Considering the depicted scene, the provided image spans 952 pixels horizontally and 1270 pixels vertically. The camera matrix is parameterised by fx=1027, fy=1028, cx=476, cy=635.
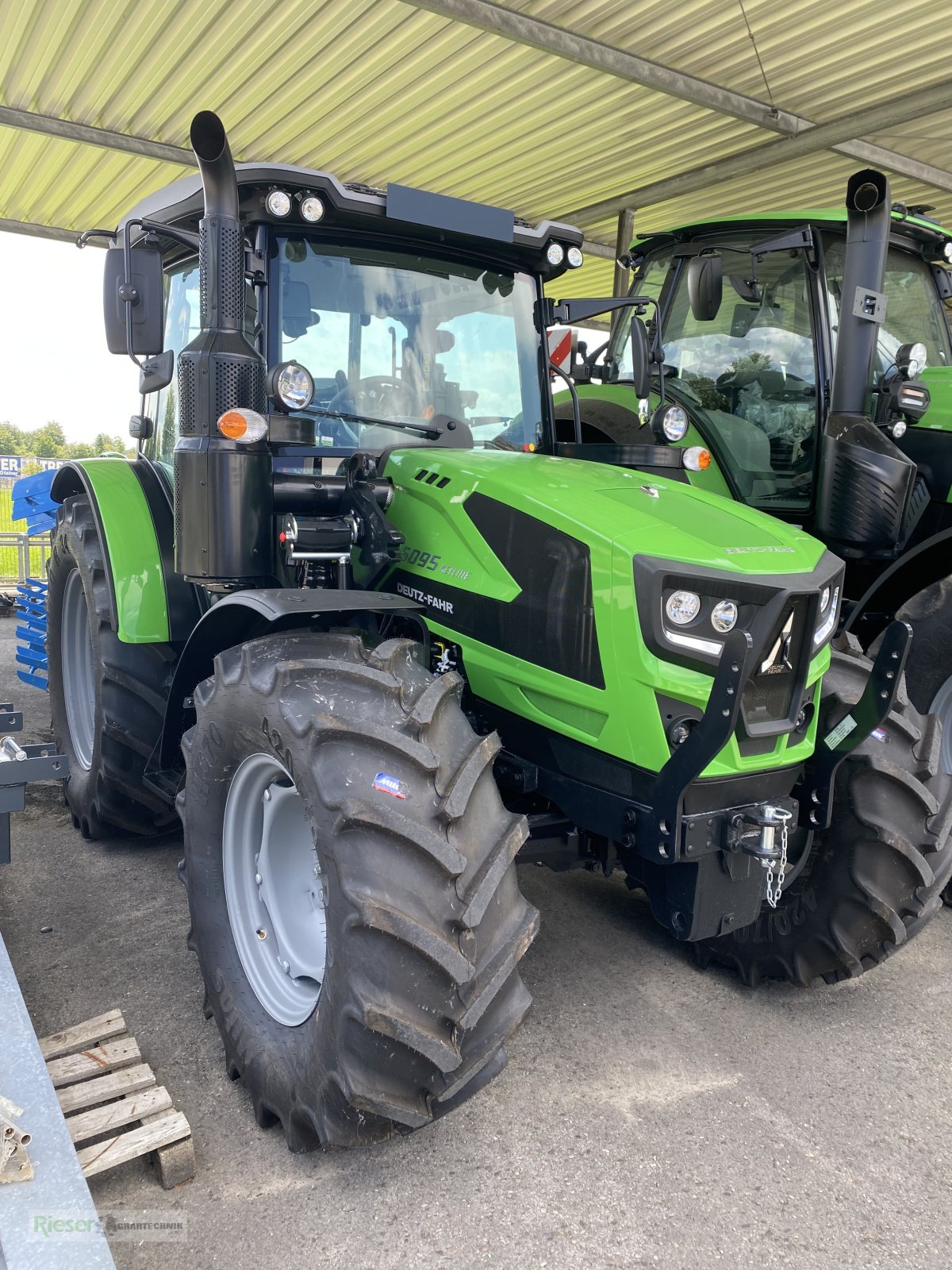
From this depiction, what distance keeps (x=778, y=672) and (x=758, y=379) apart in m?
2.78

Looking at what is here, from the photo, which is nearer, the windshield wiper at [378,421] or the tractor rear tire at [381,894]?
the tractor rear tire at [381,894]

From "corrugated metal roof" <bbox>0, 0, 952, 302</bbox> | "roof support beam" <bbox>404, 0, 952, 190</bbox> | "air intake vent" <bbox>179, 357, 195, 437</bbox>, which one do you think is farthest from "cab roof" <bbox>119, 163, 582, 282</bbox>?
"corrugated metal roof" <bbox>0, 0, 952, 302</bbox>

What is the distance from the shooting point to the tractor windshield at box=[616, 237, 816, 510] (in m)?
4.78

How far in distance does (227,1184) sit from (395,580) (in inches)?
64.9

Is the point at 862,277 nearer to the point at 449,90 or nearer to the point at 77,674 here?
the point at 77,674

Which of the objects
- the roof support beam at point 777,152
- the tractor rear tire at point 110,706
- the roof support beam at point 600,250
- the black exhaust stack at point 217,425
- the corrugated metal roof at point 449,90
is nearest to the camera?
the black exhaust stack at point 217,425

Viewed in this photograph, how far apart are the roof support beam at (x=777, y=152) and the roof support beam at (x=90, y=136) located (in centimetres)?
363

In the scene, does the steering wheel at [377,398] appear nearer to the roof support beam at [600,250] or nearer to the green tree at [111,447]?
the green tree at [111,447]

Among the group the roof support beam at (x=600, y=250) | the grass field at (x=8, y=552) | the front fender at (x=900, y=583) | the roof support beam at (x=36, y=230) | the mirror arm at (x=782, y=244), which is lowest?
the grass field at (x=8, y=552)

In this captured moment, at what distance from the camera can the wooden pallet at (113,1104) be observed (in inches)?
A: 89.0

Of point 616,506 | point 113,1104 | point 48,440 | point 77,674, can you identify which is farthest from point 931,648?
point 48,440

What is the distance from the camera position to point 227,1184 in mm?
2299

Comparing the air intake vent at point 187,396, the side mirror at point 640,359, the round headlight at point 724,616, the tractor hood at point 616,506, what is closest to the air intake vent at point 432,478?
the tractor hood at point 616,506

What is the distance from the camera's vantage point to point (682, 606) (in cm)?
240
